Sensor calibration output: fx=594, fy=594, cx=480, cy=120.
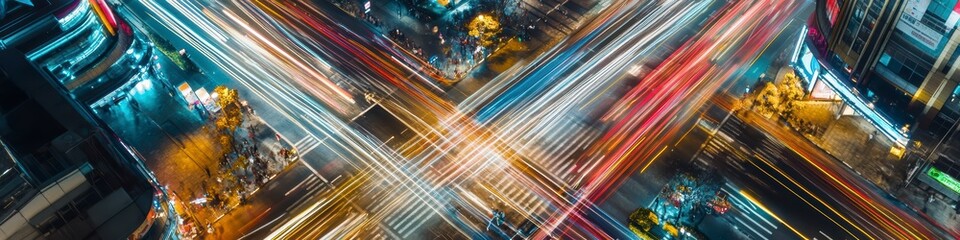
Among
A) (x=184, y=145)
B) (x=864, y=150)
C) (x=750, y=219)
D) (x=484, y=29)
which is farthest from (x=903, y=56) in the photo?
(x=184, y=145)

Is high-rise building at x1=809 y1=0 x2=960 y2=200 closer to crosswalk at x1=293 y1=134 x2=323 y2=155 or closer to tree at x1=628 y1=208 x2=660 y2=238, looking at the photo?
tree at x1=628 y1=208 x2=660 y2=238

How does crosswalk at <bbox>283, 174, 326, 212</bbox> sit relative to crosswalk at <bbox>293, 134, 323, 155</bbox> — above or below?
below

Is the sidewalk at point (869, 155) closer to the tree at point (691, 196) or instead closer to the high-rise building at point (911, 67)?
the high-rise building at point (911, 67)

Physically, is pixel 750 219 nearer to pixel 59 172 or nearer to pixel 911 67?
pixel 911 67

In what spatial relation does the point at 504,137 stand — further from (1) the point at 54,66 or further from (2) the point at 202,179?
(1) the point at 54,66

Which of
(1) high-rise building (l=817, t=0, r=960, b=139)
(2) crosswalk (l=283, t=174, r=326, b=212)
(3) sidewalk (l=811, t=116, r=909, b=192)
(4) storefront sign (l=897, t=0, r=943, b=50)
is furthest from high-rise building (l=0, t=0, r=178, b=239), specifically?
(3) sidewalk (l=811, t=116, r=909, b=192)

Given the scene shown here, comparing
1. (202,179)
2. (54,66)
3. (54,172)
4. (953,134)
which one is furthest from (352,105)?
(953,134)
